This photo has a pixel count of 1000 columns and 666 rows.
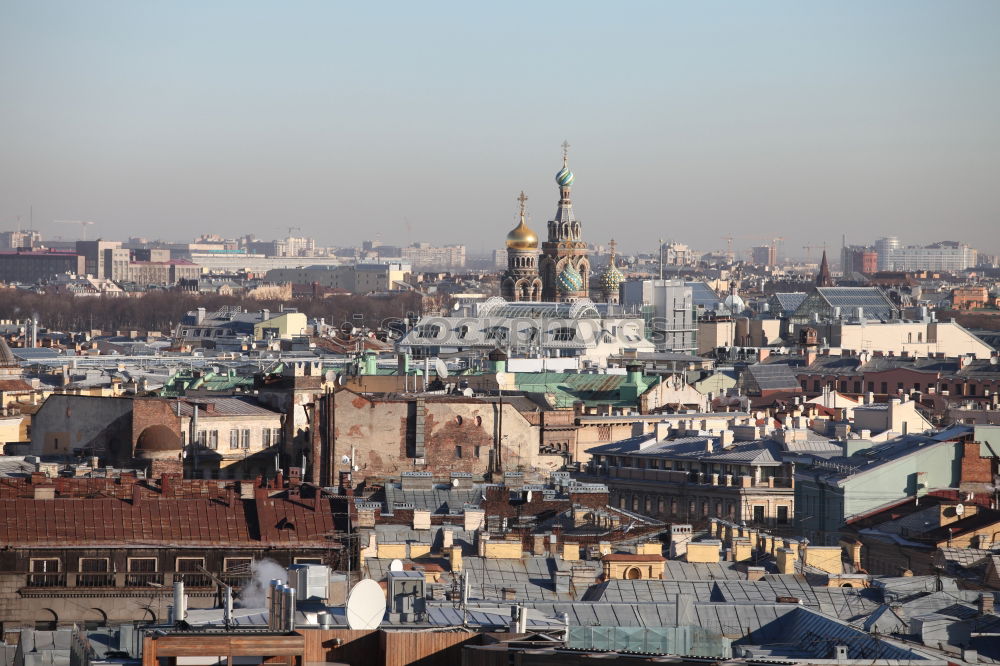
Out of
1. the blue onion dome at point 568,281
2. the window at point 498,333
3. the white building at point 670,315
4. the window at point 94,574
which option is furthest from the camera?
the blue onion dome at point 568,281

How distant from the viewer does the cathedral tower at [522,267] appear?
119656 millimetres

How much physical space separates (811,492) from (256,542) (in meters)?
14.9

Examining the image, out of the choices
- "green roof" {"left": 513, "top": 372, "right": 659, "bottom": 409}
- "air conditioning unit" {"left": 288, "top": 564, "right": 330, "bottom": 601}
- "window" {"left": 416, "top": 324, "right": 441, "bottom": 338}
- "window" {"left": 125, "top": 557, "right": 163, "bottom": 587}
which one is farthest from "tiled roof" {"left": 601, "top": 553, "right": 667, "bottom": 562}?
"window" {"left": 416, "top": 324, "right": 441, "bottom": 338}

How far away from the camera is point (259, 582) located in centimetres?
2577

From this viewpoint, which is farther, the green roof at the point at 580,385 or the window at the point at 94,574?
the green roof at the point at 580,385

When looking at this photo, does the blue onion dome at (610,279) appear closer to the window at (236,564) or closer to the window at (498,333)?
the window at (498,333)

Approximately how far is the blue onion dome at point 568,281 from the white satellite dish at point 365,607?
9741 cm

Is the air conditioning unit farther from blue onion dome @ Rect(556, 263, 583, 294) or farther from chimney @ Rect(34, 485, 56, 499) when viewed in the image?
blue onion dome @ Rect(556, 263, 583, 294)

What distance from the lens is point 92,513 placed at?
1190 inches

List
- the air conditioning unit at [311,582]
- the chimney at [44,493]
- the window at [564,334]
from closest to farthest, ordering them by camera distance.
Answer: the air conditioning unit at [311,582] → the chimney at [44,493] → the window at [564,334]

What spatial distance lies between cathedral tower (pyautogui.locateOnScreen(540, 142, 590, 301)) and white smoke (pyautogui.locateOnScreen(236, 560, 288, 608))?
293 feet

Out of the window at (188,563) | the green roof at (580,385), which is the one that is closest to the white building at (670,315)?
the green roof at (580,385)

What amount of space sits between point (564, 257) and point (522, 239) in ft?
11.6

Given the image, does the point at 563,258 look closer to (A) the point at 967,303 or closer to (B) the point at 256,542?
(A) the point at 967,303
